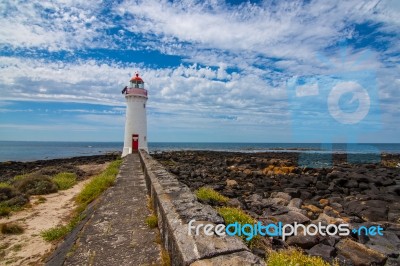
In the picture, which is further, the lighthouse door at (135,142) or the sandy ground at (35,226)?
the lighthouse door at (135,142)

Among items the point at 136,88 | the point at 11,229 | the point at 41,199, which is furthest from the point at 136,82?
the point at 11,229

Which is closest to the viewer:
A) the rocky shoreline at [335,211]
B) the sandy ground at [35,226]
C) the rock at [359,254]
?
the rock at [359,254]

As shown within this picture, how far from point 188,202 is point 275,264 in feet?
5.45

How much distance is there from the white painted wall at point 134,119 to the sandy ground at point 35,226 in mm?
11984

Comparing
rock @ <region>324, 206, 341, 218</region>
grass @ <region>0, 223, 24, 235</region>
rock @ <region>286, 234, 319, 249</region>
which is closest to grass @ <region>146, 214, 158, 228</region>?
rock @ <region>286, 234, 319, 249</region>

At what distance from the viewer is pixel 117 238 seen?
167 inches

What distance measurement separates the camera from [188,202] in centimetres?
439

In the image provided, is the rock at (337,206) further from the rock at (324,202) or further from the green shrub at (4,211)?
the green shrub at (4,211)

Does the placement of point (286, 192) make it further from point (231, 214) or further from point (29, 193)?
point (29, 193)

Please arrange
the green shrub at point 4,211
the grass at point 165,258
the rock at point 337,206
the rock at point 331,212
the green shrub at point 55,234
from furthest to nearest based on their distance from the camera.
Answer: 1. the rock at point 337,206
2. the green shrub at point 4,211
3. the rock at point 331,212
4. the green shrub at point 55,234
5. the grass at point 165,258

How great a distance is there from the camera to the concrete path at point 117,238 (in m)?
3.59

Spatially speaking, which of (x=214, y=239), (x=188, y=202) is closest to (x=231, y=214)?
(x=188, y=202)

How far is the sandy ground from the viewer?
4994 millimetres

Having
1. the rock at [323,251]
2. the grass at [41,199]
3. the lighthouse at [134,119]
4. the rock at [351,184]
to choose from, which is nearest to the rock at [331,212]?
the rock at [323,251]
